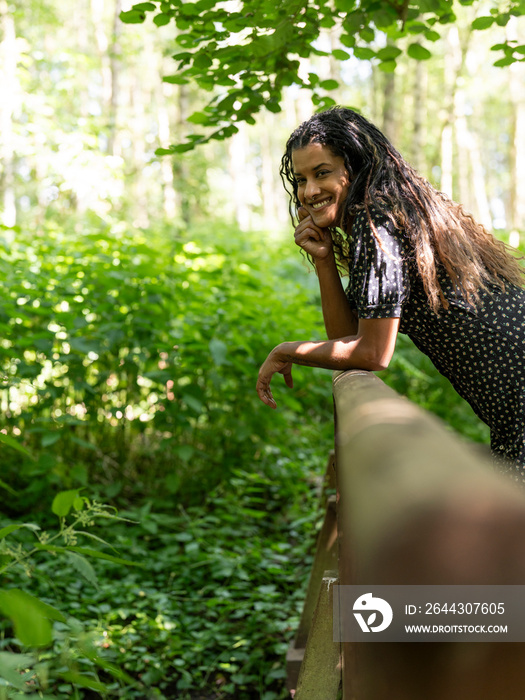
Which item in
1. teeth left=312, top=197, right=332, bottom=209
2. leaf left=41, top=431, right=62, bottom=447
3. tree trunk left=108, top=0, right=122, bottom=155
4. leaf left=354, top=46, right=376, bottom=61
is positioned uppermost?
tree trunk left=108, top=0, right=122, bottom=155

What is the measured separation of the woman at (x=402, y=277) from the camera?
1882 millimetres

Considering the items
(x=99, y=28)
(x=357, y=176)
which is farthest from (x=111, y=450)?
(x=99, y=28)

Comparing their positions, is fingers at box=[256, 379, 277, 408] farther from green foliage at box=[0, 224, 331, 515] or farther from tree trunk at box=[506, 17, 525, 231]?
tree trunk at box=[506, 17, 525, 231]

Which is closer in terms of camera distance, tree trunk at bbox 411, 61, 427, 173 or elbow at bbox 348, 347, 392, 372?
elbow at bbox 348, 347, 392, 372

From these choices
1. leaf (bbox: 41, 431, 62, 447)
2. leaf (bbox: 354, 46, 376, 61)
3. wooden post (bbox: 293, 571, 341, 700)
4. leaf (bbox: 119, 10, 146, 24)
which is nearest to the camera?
wooden post (bbox: 293, 571, 341, 700)

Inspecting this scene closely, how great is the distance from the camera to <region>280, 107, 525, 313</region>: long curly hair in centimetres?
194

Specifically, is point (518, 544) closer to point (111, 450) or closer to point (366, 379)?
point (366, 379)

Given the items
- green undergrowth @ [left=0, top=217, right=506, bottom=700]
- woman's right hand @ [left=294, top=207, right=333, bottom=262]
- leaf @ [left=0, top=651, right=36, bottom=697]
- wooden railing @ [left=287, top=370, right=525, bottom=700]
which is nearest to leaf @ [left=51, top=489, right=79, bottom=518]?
leaf @ [left=0, top=651, right=36, bottom=697]

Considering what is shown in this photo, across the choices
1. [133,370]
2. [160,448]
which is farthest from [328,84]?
[160,448]

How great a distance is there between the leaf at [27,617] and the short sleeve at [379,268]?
116cm

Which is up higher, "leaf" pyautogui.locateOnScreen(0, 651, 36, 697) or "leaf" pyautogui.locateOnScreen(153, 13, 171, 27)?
"leaf" pyautogui.locateOnScreen(153, 13, 171, 27)

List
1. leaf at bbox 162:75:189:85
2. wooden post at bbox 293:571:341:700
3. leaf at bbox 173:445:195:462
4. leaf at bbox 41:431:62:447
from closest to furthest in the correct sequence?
wooden post at bbox 293:571:341:700, leaf at bbox 162:75:189:85, leaf at bbox 41:431:62:447, leaf at bbox 173:445:195:462

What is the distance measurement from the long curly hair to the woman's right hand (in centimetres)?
8

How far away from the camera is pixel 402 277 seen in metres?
1.90
